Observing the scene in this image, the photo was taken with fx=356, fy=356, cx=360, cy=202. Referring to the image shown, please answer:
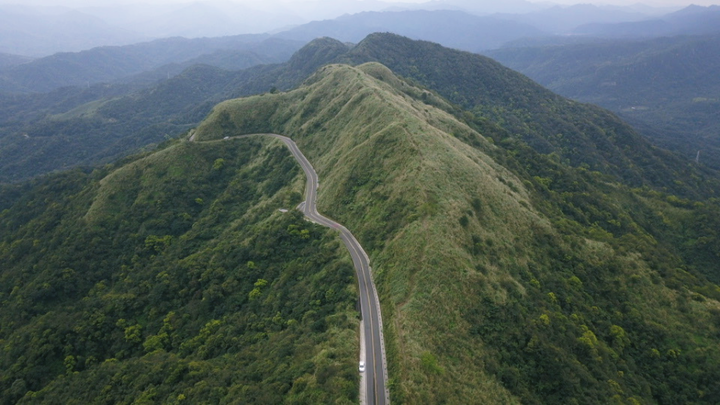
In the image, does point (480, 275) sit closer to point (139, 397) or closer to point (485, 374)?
point (485, 374)

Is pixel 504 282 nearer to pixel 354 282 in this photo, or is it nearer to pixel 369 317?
Result: pixel 369 317

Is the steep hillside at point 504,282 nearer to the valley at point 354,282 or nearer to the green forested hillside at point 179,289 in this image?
the valley at point 354,282

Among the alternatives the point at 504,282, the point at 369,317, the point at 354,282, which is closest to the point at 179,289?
the point at 354,282

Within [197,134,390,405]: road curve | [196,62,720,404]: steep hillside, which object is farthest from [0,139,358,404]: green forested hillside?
[196,62,720,404]: steep hillside

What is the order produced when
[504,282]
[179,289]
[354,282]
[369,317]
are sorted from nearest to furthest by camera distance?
1. [369,317]
2. [504,282]
3. [354,282]
4. [179,289]

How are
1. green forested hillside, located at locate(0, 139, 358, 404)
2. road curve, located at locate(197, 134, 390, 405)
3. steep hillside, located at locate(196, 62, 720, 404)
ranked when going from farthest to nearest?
1. green forested hillside, located at locate(0, 139, 358, 404)
2. steep hillside, located at locate(196, 62, 720, 404)
3. road curve, located at locate(197, 134, 390, 405)

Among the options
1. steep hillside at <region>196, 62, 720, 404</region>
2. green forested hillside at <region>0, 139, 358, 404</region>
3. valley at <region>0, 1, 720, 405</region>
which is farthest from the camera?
green forested hillside at <region>0, 139, 358, 404</region>

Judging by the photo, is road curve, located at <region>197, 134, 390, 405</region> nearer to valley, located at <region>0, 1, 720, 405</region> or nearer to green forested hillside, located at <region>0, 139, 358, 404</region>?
valley, located at <region>0, 1, 720, 405</region>
